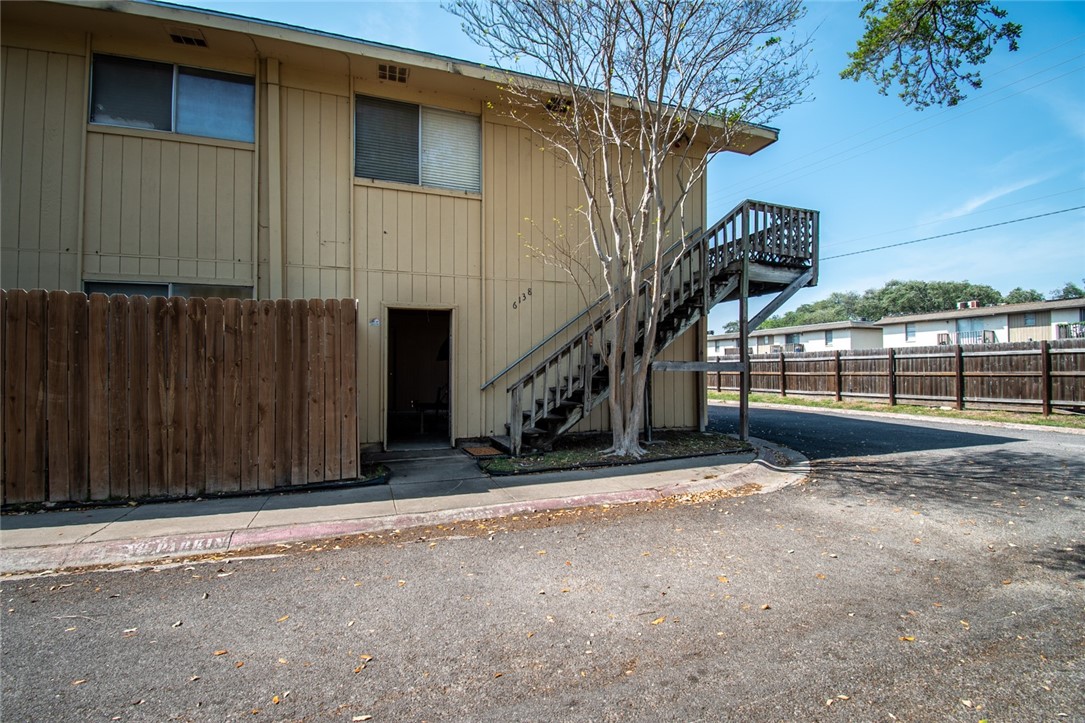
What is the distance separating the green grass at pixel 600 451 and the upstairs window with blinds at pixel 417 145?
4760 mm

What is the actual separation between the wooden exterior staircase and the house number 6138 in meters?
0.82

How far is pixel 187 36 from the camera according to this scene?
281 inches

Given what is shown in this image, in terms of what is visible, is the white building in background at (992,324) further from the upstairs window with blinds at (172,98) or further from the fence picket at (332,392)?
the upstairs window with blinds at (172,98)

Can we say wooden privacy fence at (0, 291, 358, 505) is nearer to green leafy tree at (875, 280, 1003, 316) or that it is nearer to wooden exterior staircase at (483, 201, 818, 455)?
wooden exterior staircase at (483, 201, 818, 455)

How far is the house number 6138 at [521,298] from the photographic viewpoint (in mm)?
9109

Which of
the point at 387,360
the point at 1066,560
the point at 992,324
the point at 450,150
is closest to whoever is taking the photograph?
the point at 1066,560

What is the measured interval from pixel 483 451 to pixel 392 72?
6204mm

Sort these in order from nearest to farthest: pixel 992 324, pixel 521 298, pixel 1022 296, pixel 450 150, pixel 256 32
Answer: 1. pixel 256 32
2. pixel 450 150
3. pixel 521 298
4. pixel 992 324
5. pixel 1022 296

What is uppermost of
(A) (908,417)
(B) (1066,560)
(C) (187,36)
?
Result: (C) (187,36)

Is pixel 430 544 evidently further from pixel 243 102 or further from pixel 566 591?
pixel 243 102

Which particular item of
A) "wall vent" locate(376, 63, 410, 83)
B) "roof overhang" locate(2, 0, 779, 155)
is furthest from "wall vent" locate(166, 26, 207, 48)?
"wall vent" locate(376, 63, 410, 83)

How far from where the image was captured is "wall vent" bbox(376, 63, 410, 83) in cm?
790

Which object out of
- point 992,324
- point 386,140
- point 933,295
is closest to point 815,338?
point 992,324

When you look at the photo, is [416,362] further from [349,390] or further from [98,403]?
[98,403]
